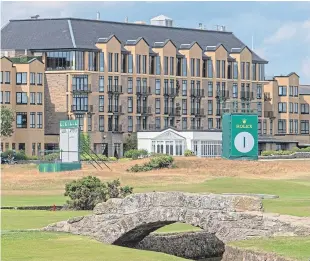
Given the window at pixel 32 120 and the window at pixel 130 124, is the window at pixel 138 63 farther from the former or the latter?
the window at pixel 32 120

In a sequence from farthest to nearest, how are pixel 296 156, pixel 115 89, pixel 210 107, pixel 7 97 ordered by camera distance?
pixel 210 107 → pixel 115 89 → pixel 7 97 → pixel 296 156

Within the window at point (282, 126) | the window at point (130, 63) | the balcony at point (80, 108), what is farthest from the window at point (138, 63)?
the window at point (282, 126)

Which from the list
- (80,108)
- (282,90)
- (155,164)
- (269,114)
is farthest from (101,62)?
(155,164)

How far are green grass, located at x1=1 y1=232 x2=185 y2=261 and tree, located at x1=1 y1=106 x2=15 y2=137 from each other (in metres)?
95.3

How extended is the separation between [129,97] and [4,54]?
17.1 metres

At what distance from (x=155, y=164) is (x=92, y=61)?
47.2 metres

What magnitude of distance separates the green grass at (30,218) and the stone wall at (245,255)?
508 inches

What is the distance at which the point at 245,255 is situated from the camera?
34.4 metres

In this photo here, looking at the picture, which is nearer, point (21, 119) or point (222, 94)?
point (21, 119)

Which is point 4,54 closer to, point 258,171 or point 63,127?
point 63,127

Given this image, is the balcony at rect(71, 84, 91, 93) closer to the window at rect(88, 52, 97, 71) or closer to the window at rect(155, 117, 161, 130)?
the window at rect(88, 52, 97, 71)

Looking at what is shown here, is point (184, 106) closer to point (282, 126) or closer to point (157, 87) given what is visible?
point (157, 87)

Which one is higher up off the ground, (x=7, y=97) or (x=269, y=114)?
(x=7, y=97)

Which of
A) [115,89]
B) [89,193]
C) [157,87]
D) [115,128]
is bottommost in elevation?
[89,193]
